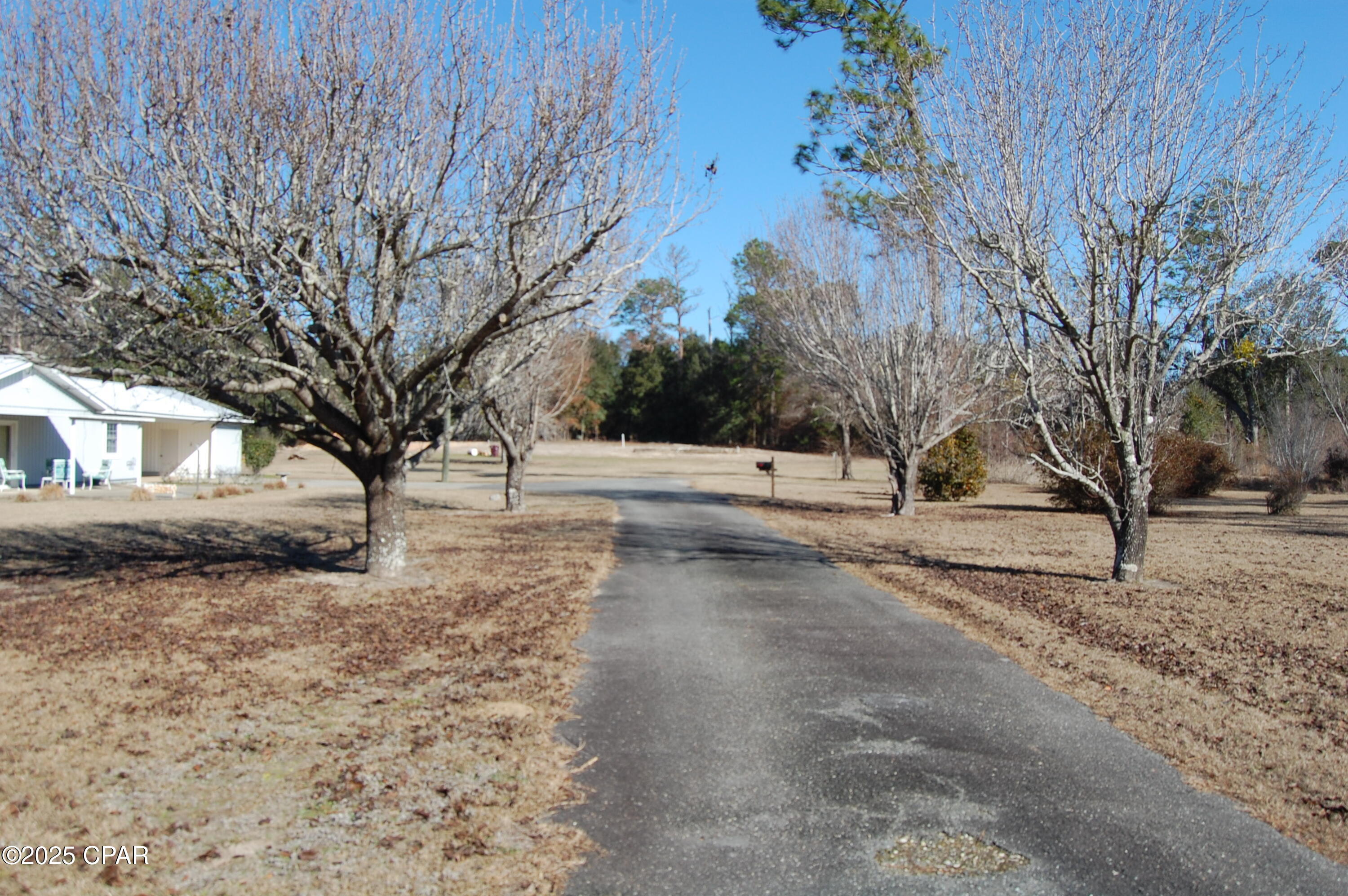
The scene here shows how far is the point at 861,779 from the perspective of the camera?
4859mm

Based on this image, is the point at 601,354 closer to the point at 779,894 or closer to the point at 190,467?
the point at 190,467

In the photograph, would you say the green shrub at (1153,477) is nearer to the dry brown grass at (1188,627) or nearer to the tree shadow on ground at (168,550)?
the dry brown grass at (1188,627)

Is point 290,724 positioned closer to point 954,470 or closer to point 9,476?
point 954,470

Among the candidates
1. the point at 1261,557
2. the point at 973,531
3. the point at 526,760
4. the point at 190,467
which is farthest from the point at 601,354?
the point at 526,760

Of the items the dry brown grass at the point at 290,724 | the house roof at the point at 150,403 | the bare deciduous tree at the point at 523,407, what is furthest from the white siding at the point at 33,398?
the dry brown grass at the point at 290,724

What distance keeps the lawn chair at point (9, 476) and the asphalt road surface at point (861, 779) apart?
24391mm

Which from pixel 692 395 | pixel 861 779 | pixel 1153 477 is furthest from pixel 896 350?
pixel 692 395

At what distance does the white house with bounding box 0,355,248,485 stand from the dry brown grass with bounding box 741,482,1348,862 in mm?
20042

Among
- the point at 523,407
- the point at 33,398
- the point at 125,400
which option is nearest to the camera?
the point at 523,407

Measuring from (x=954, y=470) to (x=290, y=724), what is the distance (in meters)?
24.8

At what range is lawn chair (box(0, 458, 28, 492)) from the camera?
85.2 ft

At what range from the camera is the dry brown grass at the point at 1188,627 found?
512cm

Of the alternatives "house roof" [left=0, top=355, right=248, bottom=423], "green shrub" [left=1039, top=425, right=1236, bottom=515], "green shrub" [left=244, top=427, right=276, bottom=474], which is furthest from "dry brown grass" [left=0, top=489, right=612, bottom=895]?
"green shrub" [left=244, top=427, right=276, bottom=474]

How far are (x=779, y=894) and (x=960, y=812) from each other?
1.17m
